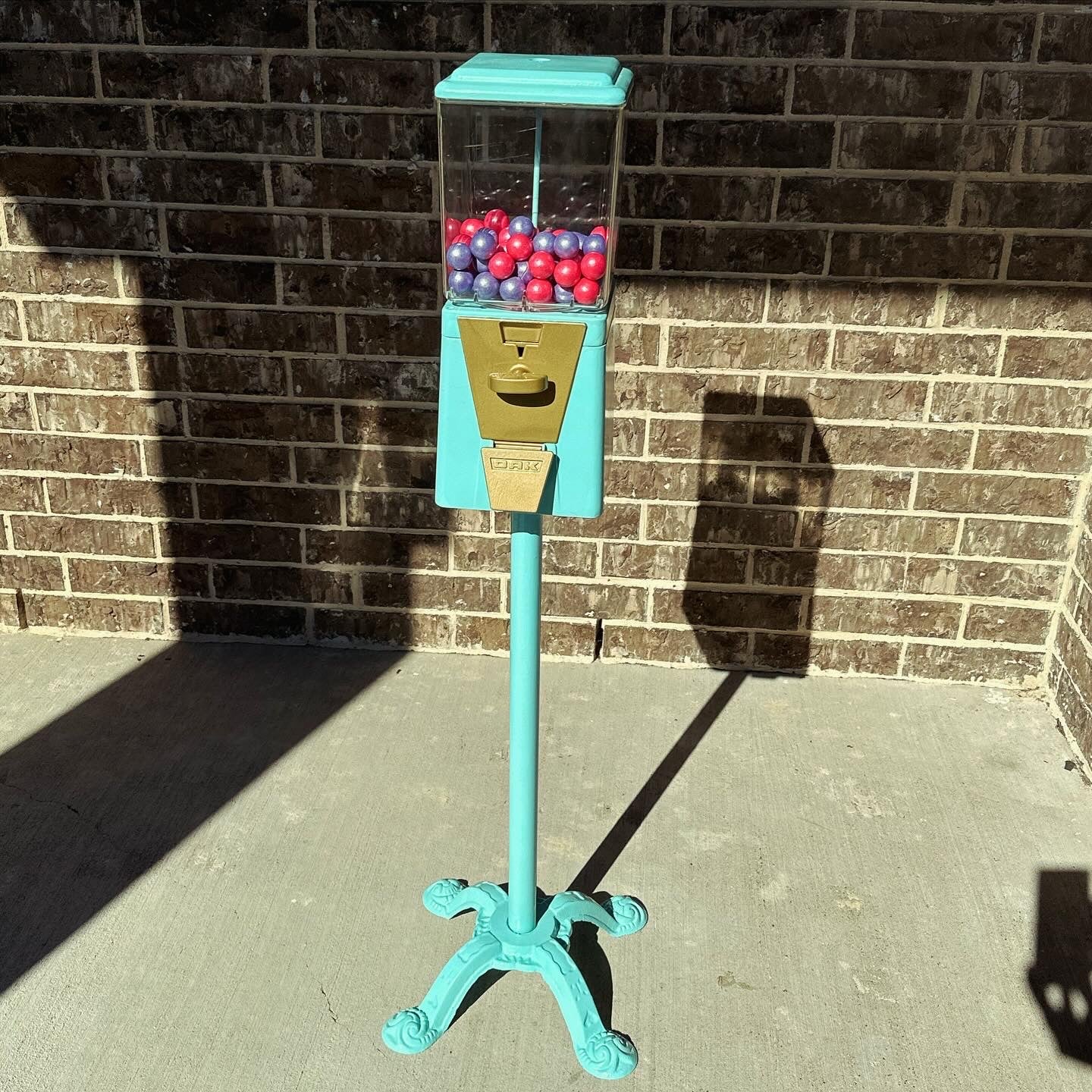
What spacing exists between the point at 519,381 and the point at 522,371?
0.06 ft

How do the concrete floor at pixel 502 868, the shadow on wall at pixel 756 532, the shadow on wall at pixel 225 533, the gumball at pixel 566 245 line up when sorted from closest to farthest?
the gumball at pixel 566 245 → the concrete floor at pixel 502 868 → the shadow on wall at pixel 225 533 → the shadow on wall at pixel 756 532

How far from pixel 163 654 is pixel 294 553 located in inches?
22.2

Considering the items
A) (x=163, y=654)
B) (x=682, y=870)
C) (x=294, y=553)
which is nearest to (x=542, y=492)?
(x=682, y=870)

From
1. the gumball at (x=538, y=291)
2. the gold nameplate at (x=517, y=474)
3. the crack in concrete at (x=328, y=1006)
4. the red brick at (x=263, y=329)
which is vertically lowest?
the crack in concrete at (x=328, y=1006)

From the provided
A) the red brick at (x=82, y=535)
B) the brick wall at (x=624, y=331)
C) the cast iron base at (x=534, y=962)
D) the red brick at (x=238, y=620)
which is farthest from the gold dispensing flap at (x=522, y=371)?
the red brick at (x=82, y=535)

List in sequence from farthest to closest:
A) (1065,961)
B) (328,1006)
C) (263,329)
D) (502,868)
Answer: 1. (263,329)
2. (502,868)
3. (1065,961)
4. (328,1006)

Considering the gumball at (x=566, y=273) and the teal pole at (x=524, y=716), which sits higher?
the gumball at (x=566, y=273)

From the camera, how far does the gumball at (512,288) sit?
77.5 inches

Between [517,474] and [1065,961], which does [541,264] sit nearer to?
[517,474]

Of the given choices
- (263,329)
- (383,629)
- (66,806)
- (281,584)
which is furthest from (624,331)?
(66,806)

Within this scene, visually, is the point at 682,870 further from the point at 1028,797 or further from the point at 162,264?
the point at 162,264

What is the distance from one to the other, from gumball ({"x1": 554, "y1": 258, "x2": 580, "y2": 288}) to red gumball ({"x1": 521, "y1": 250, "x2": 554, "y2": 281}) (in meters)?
0.01

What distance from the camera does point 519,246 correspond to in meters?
1.94

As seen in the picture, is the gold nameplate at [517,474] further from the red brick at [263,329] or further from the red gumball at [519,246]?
the red brick at [263,329]
